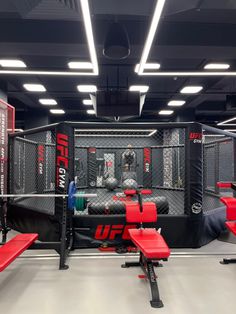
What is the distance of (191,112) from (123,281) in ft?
30.8

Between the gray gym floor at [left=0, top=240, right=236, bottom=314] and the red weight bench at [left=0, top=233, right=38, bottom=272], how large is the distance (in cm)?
34

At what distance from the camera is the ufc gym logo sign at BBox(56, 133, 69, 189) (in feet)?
11.9

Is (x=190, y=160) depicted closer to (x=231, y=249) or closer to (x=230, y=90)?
(x=231, y=249)

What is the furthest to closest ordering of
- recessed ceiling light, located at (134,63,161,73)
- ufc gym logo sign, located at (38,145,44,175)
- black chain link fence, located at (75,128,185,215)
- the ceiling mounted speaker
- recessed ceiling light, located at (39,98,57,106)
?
recessed ceiling light, located at (39,98,57,106) < ufc gym logo sign, located at (38,145,44,175) < black chain link fence, located at (75,128,185,215) < recessed ceiling light, located at (134,63,161,73) < the ceiling mounted speaker

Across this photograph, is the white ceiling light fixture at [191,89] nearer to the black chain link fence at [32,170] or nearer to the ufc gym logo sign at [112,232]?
the black chain link fence at [32,170]

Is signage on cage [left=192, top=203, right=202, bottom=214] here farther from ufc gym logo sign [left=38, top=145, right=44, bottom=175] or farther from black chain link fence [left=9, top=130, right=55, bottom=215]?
ufc gym logo sign [left=38, top=145, right=44, bottom=175]

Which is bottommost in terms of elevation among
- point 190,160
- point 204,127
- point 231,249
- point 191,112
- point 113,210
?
point 231,249

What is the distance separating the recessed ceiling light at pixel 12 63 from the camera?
561 cm

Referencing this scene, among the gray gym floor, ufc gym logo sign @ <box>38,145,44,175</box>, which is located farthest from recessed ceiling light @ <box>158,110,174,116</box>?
the gray gym floor

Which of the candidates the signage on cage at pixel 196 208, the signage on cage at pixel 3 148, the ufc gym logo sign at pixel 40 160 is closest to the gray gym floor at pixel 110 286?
the signage on cage at pixel 196 208

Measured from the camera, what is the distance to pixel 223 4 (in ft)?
13.0

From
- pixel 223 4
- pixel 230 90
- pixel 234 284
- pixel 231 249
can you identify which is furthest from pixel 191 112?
pixel 234 284

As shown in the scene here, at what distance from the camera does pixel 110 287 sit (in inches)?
101

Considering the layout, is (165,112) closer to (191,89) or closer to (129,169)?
(129,169)
